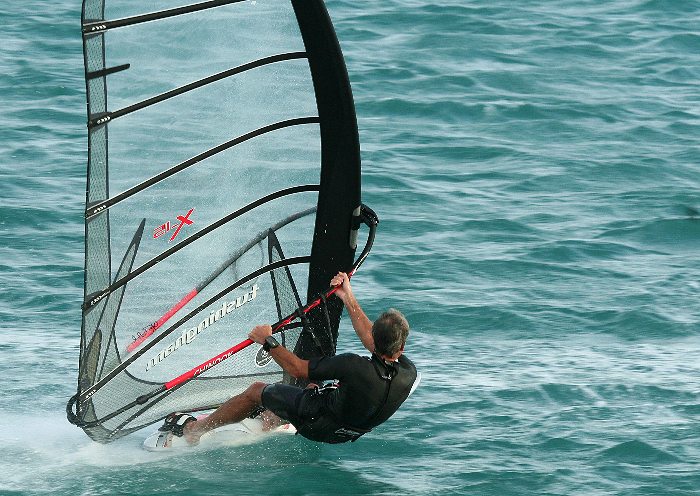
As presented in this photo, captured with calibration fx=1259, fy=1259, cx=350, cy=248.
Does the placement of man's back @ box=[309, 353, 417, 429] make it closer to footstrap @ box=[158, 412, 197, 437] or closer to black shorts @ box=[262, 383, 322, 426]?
black shorts @ box=[262, 383, 322, 426]

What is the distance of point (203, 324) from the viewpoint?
6637 millimetres

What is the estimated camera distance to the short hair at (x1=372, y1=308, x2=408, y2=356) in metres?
5.86

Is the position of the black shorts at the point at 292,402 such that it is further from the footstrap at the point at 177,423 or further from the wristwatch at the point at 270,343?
the footstrap at the point at 177,423

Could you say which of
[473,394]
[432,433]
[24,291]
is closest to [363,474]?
[432,433]

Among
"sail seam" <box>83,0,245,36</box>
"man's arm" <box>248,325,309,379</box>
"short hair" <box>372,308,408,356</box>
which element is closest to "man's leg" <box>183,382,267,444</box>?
"man's arm" <box>248,325,309,379</box>

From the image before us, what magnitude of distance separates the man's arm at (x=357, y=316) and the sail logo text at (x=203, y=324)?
23.6 inches

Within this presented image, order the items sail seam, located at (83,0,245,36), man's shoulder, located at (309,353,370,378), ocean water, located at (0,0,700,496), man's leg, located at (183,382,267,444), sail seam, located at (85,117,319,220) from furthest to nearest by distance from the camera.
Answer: ocean water, located at (0,0,700,496), man's leg, located at (183,382,267,444), man's shoulder, located at (309,353,370,378), sail seam, located at (85,117,319,220), sail seam, located at (83,0,245,36)

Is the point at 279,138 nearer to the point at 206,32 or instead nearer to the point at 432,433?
the point at 206,32

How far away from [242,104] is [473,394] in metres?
2.47

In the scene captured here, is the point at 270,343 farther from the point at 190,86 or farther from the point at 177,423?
the point at 190,86

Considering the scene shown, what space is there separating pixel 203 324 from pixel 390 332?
122cm

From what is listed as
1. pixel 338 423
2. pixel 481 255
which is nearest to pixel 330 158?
pixel 338 423

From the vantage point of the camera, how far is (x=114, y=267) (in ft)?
19.9

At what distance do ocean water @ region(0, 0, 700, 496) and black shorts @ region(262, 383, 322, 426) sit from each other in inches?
15.9
